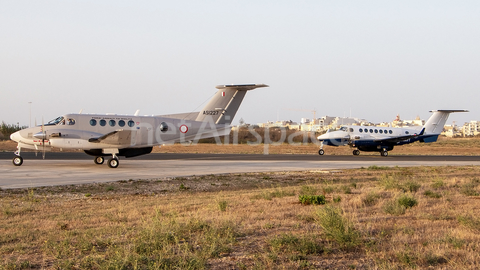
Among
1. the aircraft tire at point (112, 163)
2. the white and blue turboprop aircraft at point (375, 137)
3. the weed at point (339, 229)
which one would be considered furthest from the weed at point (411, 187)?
the white and blue turboprop aircraft at point (375, 137)

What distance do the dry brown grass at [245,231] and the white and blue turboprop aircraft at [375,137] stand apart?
2389 cm

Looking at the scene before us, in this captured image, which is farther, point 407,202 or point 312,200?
point 312,200

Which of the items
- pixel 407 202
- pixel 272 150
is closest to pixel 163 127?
pixel 407 202

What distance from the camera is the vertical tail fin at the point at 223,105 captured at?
2583cm

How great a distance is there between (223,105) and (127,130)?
6.22 m

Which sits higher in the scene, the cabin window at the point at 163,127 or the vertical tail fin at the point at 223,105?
the vertical tail fin at the point at 223,105

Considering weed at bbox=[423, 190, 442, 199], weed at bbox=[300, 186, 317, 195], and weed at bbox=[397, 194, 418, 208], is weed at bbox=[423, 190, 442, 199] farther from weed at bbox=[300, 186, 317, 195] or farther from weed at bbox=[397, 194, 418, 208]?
weed at bbox=[300, 186, 317, 195]

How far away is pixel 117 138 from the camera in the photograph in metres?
23.1

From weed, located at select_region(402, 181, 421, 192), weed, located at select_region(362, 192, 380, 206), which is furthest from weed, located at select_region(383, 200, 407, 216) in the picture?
weed, located at select_region(402, 181, 421, 192)

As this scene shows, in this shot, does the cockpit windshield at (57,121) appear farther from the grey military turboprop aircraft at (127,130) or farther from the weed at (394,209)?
the weed at (394,209)

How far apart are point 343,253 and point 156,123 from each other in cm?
2011

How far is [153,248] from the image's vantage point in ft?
19.9

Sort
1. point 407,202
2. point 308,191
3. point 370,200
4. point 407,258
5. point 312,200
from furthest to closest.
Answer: point 308,191
point 370,200
point 312,200
point 407,202
point 407,258

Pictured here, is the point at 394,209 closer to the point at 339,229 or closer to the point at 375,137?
the point at 339,229
